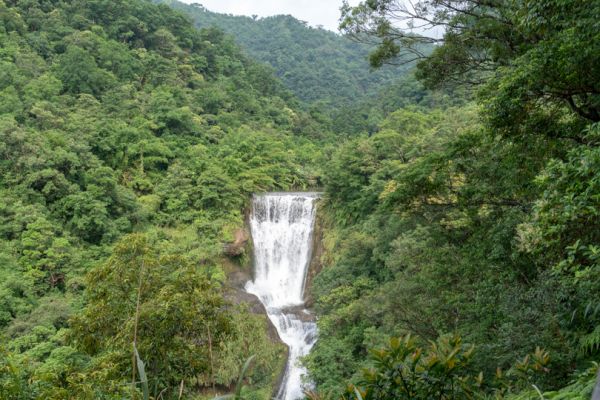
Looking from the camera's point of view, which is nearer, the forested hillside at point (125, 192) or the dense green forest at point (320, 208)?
the dense green forest at point (320, 208)

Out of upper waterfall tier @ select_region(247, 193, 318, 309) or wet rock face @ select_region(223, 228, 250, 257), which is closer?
wet rock face @ select_region(223, 228, 250, 257)

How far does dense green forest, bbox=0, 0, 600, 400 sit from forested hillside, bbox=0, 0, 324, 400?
74mm

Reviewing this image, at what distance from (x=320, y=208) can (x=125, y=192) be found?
8473 mm

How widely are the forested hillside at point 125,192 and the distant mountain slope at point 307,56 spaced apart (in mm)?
17291

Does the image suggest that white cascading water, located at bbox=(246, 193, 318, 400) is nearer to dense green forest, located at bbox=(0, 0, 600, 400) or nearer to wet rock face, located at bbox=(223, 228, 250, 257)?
dense green forest, located at bbox=(0, 0, 600, 400)

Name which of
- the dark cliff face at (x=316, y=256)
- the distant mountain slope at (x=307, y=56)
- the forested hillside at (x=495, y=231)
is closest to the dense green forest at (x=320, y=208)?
the forested hillside at (x=495, y=231)

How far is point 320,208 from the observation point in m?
19.9

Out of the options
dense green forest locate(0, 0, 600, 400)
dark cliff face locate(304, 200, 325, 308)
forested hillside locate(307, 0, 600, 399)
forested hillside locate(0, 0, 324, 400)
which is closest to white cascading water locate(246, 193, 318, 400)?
dark cliff face locate(304, 200, 325, 308)

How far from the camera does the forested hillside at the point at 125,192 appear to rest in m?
5.61

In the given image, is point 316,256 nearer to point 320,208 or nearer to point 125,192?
point 320,208

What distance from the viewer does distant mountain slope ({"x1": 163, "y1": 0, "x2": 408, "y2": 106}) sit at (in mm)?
52344

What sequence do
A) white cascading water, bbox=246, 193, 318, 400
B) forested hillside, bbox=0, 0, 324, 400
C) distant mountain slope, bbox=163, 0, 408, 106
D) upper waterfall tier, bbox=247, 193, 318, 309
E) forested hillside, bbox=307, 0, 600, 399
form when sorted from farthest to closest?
distant mountain slope, bbox=163, 0, 408, 106
upper waterfall tier, bbox=247, 193, 318, 309
white cascading water, bbox=246, 193, 318, 400
forested hillside, bbox=0, 0, 324, 400
forested hillside, bbox=307, 0, 600, 399

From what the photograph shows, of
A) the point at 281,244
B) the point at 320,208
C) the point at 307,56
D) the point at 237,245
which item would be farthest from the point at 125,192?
the point at 307,56

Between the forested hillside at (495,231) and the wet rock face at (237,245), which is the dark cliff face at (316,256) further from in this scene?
the forested hillside at (495,231)
